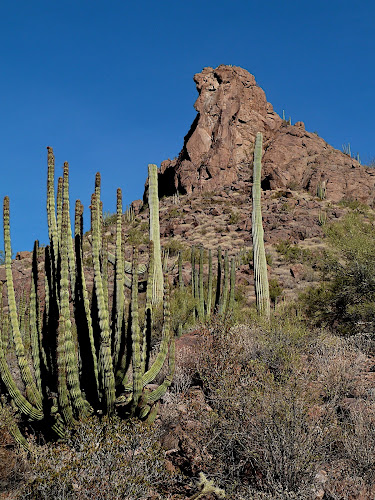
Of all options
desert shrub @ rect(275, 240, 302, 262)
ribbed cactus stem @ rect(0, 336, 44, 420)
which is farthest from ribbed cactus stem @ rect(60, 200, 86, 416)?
desert shrub @ rect(275, 240, 302, 262)

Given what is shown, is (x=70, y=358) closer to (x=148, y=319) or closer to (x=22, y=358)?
(x=22, y=358)

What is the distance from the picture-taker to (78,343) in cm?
595

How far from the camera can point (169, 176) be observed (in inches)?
1935

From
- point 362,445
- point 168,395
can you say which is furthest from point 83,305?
point 362,445

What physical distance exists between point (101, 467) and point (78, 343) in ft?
7.53

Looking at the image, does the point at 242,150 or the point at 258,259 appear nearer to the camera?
the point at 258,259

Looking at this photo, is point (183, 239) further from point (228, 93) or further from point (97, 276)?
point (97, 276)

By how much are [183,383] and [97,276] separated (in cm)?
247

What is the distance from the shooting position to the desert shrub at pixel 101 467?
3.71m

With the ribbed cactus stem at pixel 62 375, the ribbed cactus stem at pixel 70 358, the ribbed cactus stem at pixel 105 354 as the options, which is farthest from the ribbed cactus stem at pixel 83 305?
the ribbed cactus stem at pixel 62 375

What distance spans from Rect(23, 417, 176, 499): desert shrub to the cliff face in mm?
36175

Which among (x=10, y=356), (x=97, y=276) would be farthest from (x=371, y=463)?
(x=10, y=356)

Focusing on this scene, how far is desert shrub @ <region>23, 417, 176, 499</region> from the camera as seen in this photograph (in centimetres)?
371

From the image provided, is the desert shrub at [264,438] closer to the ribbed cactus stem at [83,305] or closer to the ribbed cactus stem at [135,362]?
the ribbed cactus stem at [135,362]
